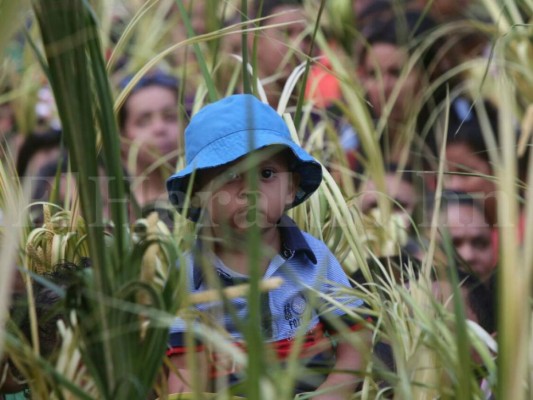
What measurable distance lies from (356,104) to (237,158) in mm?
548

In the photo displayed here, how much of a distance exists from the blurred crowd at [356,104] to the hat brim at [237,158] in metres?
0.34

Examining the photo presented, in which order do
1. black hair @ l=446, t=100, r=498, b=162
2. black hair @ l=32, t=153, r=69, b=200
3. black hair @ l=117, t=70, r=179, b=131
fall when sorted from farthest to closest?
black hair @ l=117, t=70, r=179, b=131 < black hair @ l=446, t=100, r=498, b=162 < black hair @ l=32, t=153, r=69, b=200

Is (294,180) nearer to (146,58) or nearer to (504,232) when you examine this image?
(504,232)

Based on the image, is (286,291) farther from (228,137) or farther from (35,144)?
(35,144)

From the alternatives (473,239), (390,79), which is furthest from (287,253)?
(390,79)

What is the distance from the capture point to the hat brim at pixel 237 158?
4.37 feet

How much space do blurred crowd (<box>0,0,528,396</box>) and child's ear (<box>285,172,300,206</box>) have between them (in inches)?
13.3

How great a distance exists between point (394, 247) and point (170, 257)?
783 mm

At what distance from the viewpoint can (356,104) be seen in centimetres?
185

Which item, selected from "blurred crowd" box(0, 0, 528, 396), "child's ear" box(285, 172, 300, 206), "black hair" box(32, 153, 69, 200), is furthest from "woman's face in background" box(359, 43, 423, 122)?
"child's ear" box(285, 172, 300, 206)

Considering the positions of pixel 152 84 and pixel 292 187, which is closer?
pixel 292 187

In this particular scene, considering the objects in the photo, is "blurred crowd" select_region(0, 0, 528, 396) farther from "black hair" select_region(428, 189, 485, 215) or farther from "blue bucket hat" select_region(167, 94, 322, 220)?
"blue bucket hat" select_region(167, 94, 322, 220)

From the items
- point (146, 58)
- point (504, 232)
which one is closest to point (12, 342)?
point (504, 232)

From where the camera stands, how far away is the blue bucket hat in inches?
52.7
